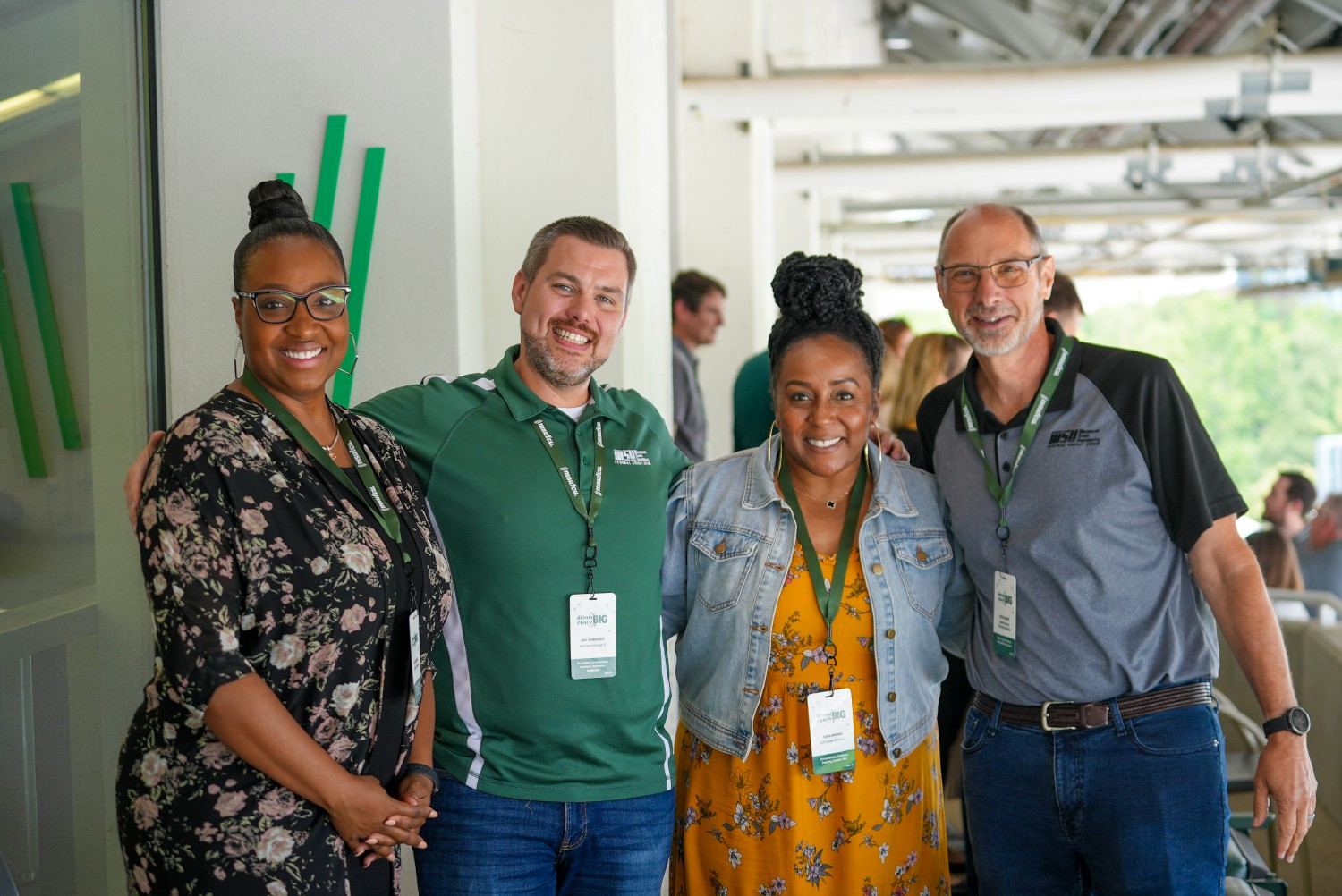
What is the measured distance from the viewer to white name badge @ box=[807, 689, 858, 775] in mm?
2086

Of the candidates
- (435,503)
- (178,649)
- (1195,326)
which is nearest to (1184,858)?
(435,503)

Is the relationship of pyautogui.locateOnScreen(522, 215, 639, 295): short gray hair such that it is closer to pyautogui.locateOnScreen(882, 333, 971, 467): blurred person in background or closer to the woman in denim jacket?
the woman in denim jacket

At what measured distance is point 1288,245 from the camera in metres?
18.3

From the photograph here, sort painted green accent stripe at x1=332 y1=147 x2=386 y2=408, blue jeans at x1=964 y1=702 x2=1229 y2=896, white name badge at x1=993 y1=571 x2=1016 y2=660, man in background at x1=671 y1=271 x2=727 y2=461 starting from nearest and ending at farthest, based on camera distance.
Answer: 1. blue jeans at x1=964 y1=702 x2=1229 y2=896
2. white name badge at x1=993 y1=571 x2=1016 y2=660
3. painted green accent stripe at x1=332 y1=147 x2=386 y2=408
4. man in background at x1=671 y1=271 x2=727 y2=461

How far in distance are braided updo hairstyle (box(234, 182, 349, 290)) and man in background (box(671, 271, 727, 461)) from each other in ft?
12.2

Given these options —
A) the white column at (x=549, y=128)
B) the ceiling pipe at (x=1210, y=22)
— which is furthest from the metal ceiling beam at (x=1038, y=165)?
the white column at (x=549, y=128)

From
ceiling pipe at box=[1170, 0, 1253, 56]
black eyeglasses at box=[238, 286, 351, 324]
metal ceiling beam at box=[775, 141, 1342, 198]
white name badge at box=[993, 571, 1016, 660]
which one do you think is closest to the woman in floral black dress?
black eyeglasses at box=[238, 286, 351, 324]

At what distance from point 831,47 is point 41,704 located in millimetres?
11211

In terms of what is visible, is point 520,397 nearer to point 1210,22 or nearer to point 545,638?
point 545,638

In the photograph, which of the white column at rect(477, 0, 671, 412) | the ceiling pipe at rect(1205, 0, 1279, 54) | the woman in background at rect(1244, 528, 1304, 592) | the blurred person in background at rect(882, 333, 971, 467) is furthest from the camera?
the woman in background at rect(1244, 528, 1304, 592)

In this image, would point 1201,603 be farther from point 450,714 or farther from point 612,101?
point 612,101

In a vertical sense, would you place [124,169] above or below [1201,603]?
above

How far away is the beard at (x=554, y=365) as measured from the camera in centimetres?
216

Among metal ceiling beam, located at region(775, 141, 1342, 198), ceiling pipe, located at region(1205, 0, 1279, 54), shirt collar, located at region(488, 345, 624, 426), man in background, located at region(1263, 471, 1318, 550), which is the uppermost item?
ceiling pipe, located at region(1205, 0, 1279, 54)
